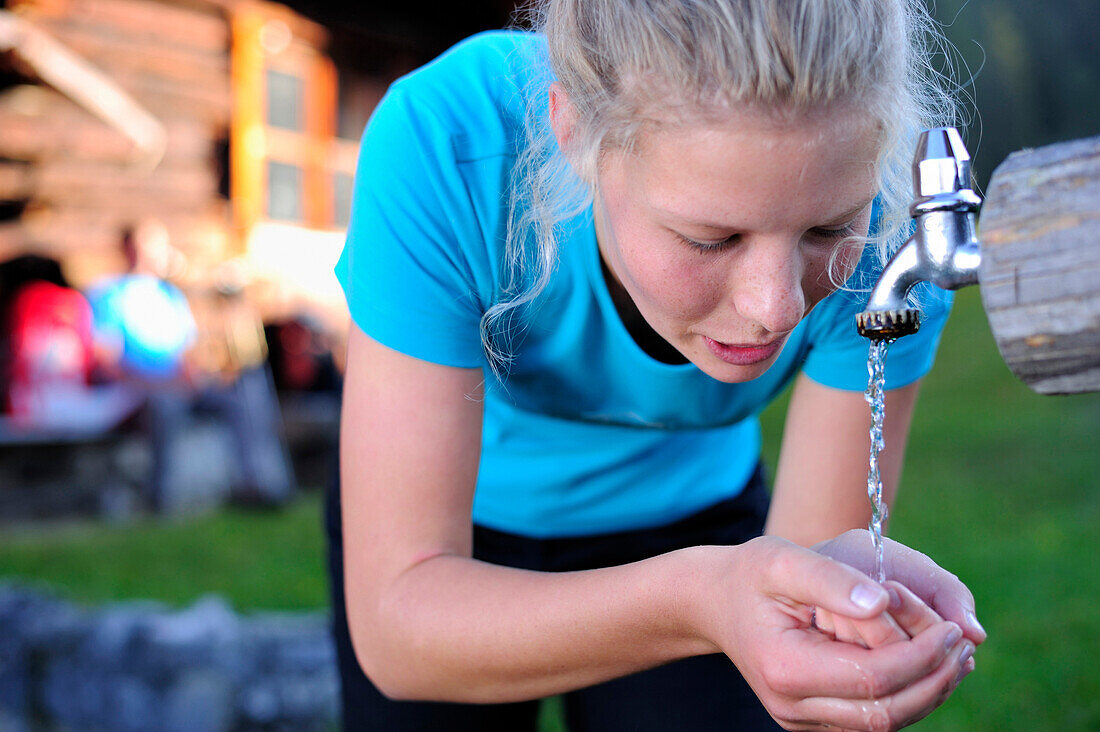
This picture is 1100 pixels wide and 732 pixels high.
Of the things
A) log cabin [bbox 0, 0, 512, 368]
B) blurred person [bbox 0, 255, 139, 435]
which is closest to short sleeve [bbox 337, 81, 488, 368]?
blurred person [bbox 0, 255, 139, 435]

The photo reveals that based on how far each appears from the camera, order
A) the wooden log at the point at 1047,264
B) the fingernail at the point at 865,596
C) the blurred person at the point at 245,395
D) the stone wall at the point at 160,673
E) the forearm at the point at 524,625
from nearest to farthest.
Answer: the wooden log at the point at 1047,264
the fingernail at the point at 865,596
the forearm at the point at 524,625
the stone wall at the point at 160,673
the blurred person at the point at 245,395

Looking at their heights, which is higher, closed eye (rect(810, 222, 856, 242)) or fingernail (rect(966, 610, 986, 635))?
closed eye (rect(810, 222, 856, 242))

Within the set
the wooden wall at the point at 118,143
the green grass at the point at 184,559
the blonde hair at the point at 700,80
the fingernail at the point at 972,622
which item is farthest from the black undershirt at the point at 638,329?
the wooden wall at the point at 118,143

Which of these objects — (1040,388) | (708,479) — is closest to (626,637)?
(1040,388)

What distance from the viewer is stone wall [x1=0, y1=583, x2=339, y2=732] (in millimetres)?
3078

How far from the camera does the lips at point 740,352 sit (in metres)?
1.23

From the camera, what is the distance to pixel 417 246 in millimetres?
1311

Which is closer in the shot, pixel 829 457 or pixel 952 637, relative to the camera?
pixel 952 637

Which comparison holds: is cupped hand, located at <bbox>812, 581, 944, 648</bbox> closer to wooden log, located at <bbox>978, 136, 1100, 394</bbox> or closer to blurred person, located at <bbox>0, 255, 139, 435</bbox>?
wooden log, located at <bbox>978, 136, 1100, 394</bbox>

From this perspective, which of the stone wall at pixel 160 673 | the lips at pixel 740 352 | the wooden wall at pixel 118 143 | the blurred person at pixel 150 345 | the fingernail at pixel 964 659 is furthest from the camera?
the wooden wall at pixel 118 143

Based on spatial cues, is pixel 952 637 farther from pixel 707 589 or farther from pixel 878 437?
pixel 878 437

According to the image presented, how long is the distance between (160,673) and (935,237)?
291 centimetres

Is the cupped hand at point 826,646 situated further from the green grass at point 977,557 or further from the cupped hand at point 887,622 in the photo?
the green grass at point 977,557

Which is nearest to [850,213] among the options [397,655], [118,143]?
[397,655]
